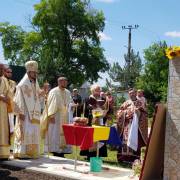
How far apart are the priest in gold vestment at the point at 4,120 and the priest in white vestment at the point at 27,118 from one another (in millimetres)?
262

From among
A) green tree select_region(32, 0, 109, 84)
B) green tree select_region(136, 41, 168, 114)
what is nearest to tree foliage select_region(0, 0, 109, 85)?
green tree select_region(32, 0, 109, 84)

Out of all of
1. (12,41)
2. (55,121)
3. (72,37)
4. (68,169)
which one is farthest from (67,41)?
(68,169)

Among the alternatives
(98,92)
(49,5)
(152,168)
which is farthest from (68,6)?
(152,168)

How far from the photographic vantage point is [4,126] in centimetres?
960

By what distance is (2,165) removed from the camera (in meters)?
9.20

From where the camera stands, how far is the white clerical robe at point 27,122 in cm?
980

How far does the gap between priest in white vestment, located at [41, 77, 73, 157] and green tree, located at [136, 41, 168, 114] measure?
22.0 meters

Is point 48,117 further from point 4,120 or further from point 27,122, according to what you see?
point 4,120

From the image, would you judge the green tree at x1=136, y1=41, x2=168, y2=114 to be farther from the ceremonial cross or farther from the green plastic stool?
the green plastic stool

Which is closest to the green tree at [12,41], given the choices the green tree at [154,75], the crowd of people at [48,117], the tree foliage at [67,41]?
the tree foliage at [67,41]

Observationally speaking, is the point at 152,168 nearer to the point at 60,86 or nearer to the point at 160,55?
the point at 60,86

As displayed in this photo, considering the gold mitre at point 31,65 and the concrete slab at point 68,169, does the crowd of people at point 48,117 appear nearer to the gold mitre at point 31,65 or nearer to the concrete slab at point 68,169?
the gold mitre at point 31,65

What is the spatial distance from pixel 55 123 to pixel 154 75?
2737cm

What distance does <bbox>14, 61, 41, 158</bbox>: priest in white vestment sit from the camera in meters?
9.80
